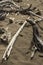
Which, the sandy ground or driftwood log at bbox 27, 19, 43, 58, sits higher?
driftwood log at bbox 27, 19, 43, 58

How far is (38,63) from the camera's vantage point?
4.52 m

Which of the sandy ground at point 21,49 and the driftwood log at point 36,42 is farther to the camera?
the driftwood log at point 36,42

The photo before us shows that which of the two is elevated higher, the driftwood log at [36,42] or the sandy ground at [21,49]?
the driftwood log at [36,42]

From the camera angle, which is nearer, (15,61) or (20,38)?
(15,61)

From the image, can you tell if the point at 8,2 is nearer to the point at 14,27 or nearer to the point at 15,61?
the point at 14,27

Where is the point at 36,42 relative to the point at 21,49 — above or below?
above

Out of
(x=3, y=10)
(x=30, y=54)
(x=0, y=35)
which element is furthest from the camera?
(x=3, y=10)

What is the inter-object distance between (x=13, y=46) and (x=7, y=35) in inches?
16.3

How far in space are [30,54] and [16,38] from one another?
724mm

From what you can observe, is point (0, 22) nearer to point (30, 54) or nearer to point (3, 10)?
point (3, 10)

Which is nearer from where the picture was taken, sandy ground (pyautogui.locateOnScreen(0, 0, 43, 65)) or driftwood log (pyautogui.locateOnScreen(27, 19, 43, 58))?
sandy ground (pyautogui.locateOnScreen(0, 0, 43, 65))

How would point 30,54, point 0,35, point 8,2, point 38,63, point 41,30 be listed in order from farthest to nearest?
point 8,2
point 41,30
point 0,35
point 30,54
point 38,63

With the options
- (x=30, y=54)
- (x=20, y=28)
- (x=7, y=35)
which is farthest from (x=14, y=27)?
(x=30, y=54)

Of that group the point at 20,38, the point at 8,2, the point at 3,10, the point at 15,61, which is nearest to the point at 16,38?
the point at 20,38
